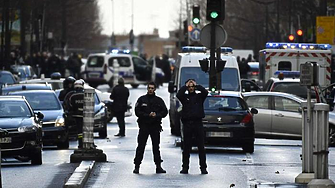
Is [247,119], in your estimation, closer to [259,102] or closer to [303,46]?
[259,102]

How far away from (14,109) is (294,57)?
62.9 feet

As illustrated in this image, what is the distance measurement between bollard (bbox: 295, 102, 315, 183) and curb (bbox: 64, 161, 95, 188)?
314cm

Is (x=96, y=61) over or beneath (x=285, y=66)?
beneath

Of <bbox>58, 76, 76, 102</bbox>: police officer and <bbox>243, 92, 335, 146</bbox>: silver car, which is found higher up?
<bbox>58, 76, 76, 102</bbox>: police officer

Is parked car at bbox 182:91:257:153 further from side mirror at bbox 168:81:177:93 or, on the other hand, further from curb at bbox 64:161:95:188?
side mirror at bbox 168:81:177:93

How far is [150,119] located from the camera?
18.7 m

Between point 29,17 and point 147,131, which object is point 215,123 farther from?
point 29,17

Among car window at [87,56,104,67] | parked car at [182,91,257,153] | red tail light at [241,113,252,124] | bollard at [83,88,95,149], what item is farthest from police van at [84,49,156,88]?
bollard at [83,88,95,149]

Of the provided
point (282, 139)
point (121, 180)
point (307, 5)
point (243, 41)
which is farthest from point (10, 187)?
point (243, 41)

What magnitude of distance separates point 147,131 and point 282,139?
429 inches

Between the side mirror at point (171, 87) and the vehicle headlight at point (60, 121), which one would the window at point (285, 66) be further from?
the vehicle headlight at point (60, 121)

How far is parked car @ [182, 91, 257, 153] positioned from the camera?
76.1 feet

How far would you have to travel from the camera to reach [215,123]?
23.3 m

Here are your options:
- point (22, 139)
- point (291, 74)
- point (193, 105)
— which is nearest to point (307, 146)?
point (193, 105)
